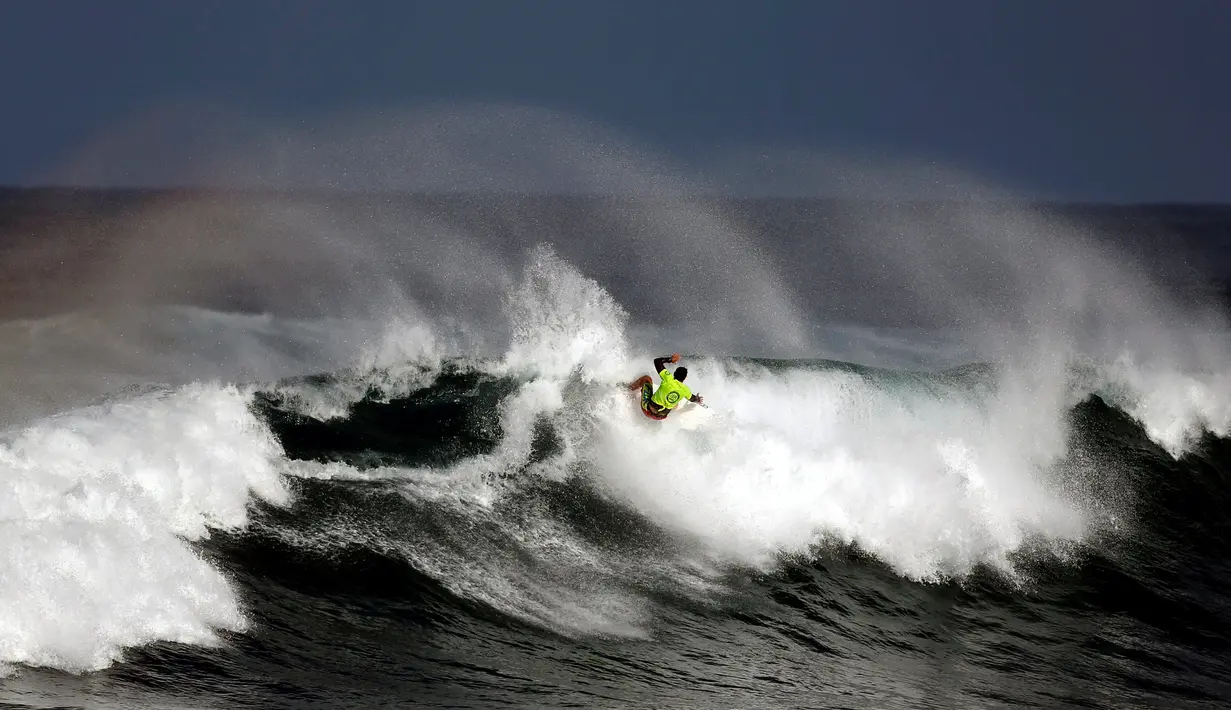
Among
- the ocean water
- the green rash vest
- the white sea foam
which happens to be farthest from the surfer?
the white sea foam

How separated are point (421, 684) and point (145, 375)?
29.4 feet

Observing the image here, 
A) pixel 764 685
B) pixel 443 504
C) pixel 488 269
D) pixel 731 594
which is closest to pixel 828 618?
pixel 731 594

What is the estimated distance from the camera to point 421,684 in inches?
390

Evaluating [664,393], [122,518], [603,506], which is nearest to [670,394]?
[664,393]

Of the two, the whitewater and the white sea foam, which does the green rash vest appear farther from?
the white sea foam

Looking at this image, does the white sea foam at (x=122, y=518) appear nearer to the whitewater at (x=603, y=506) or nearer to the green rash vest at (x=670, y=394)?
the whitewater at (x=603, y=506)

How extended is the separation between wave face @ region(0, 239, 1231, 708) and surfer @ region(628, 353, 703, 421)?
0.40 metres

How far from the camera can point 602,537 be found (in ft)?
43.4

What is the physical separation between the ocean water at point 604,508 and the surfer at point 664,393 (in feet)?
1.20

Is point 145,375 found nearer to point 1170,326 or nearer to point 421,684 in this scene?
point 421,684

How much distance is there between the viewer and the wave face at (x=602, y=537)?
10125 millimetres

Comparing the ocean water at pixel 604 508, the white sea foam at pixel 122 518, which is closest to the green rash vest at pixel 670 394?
the ocean water at pixel 604 508

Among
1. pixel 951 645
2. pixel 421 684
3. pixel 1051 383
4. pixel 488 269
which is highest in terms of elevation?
pixel 488 269

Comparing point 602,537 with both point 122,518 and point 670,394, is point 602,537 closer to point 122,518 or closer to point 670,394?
point 670,394
